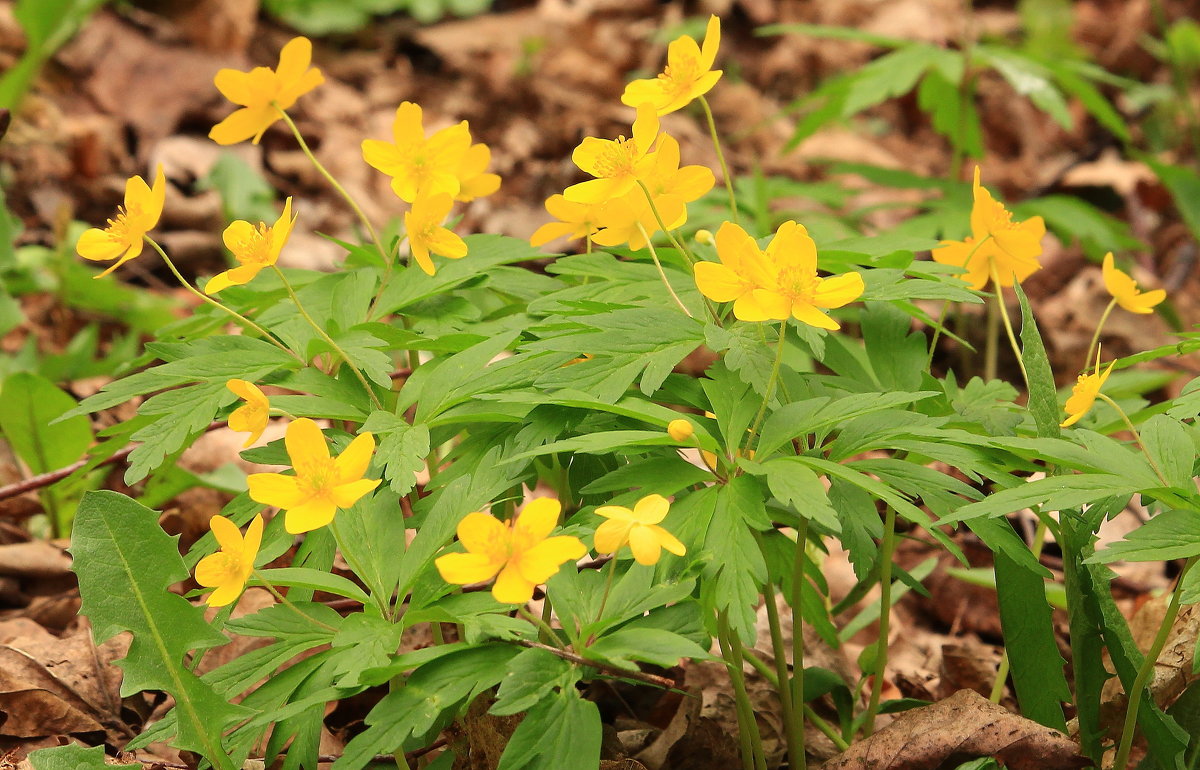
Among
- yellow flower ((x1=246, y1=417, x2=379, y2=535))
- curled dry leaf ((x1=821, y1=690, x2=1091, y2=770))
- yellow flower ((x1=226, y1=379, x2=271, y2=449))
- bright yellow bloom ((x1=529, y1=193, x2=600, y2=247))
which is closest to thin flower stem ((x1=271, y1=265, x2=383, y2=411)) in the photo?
yellow flower ((x1=226, y1=379, x2=271, y2=449))

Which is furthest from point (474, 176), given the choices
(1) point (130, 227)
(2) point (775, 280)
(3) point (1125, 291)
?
(3) point (1125, 291)

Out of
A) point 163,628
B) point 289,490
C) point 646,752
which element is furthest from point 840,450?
point 163,628

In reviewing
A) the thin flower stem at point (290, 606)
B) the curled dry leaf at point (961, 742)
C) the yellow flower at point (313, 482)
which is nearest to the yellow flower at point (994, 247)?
the curled dry leaf at point (961, 742)

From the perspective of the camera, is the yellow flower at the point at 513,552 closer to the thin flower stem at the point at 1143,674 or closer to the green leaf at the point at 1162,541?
the green leaf at the point at 1162,541

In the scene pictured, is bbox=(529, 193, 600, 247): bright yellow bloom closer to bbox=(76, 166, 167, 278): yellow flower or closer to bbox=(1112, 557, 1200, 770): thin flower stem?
bbox=(76, 166, 167, 278): yellow flower

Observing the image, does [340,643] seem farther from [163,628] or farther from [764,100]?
[764,100]
